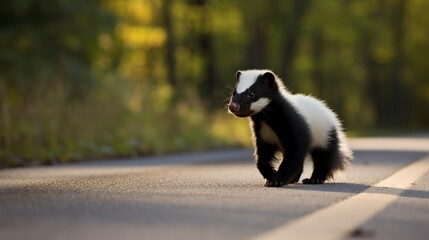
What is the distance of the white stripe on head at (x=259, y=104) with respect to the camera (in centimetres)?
1045

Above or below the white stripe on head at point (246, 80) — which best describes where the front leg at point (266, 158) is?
below

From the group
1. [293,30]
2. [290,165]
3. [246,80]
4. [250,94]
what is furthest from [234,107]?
[293,30]

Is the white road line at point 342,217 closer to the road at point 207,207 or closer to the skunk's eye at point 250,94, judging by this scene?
the road at point 207,207

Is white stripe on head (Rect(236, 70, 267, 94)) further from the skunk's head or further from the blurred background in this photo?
the blurred background

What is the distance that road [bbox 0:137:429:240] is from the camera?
21.3 ft

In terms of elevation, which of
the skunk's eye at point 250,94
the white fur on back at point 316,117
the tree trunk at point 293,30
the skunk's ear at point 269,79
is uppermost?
the skunk's ear at point 269,79

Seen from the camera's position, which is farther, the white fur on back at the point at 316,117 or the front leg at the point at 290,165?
the white fur on back at the point at 316,117

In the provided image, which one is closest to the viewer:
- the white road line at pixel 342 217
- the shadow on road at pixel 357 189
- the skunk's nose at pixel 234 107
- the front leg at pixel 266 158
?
the white road line at pixel 342 217

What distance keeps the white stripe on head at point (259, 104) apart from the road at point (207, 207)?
83 centimetres

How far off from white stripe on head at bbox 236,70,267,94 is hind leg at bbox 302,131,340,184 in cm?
122

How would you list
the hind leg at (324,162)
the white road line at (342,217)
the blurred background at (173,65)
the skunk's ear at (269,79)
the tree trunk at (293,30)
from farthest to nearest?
the tree trunk at (293,30)
the blurred background at (173,65)
the hind leg at (324,162)
the skunk's ear at (269,79)
the white road line at (342,217)

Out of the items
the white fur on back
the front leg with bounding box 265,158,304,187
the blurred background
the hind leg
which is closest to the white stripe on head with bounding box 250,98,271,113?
the white fur on back

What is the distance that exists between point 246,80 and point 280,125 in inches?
23.4

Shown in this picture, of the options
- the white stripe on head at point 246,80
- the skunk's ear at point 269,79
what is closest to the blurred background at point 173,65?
the white stripe on head at point 246,80
